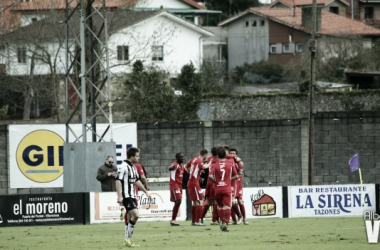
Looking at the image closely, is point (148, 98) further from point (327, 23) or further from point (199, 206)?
point (327, 23)

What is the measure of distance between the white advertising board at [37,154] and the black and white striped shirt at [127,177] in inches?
675

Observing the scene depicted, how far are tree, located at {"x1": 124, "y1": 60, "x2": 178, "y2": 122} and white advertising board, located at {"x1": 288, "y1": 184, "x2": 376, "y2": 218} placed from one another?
39.0 ft

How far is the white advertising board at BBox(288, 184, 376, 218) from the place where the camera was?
29.5 metres

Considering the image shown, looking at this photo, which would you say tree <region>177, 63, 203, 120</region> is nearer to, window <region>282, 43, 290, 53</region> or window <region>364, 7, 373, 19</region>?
window <region>282, 43, 290, 53</region>

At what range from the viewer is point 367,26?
70.2 m

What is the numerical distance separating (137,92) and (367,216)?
A: 24.1 metres

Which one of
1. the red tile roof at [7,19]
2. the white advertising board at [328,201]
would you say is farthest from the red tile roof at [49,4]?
the white advertising board at [328,201]

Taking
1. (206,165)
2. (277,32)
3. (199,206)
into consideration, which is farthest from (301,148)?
(277,32)

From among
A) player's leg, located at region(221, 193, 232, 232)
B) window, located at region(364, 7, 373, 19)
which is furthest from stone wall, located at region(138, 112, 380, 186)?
window, located at region(364, 7, 373, 19)

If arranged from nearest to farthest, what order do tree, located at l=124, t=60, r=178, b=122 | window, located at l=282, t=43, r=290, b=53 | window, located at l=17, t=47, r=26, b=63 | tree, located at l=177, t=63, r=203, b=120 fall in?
tree, located at l=124, t=60, r=178, b=122 < tree, located at l=177, t=63, r=203, b=120 < window, located at l=17, t=47, r=26, b=63 < window, located at l=282, t=43, r=290, b=53

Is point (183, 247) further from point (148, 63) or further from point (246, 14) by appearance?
point (246, 14)

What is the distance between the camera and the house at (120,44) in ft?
153

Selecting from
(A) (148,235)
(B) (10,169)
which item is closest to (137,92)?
(B) (10,169)

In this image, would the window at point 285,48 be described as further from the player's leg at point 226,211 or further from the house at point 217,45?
the player's leg at point 226,211
